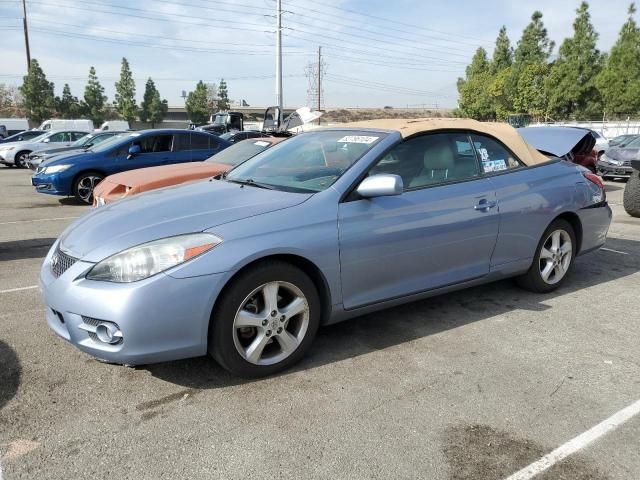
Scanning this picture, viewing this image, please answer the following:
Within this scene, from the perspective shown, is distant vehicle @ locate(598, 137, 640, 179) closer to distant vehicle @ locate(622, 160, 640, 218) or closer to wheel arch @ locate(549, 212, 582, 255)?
distant vehicle @ locate(622, 160, 640, 218)

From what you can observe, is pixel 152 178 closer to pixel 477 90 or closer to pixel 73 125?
pixel 73 125

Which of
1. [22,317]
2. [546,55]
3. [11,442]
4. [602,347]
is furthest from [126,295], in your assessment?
[546,55]

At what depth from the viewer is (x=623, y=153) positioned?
50.2 ft

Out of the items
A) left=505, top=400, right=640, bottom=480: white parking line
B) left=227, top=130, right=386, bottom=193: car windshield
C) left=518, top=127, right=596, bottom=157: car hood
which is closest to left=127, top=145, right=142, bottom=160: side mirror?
left=227, top=130, right=386, bottom=193: car windshield

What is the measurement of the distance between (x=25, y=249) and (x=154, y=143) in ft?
14.4

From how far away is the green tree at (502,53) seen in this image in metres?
57.0

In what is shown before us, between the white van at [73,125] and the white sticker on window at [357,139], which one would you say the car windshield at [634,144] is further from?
the white van at [73,125]

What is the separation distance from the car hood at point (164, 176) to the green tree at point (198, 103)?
74170mm

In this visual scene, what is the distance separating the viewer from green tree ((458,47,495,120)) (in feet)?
182

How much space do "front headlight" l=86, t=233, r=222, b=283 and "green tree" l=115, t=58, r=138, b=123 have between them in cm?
7284

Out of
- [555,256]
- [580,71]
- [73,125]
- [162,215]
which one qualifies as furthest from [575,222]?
[580,71]

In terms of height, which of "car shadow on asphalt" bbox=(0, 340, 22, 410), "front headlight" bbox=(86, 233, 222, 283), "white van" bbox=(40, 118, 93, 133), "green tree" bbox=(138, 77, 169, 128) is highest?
"green tree" bbox=(138, 77, 169, 128)

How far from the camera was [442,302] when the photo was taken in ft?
14.9

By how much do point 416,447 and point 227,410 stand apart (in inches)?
39.7
